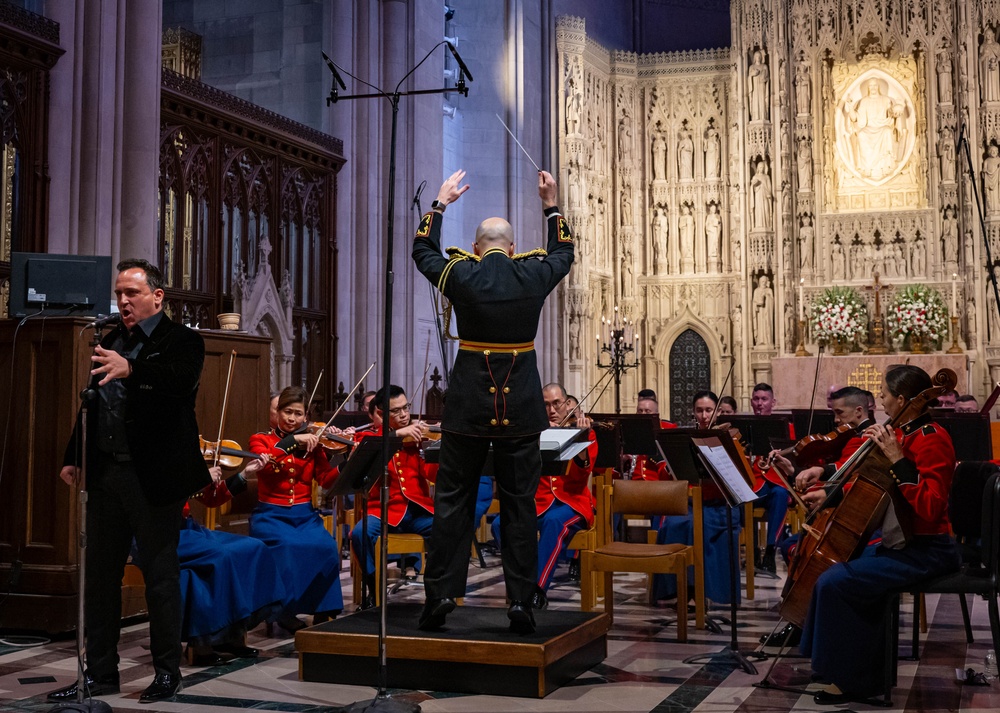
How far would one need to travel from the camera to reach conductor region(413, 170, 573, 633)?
444cm

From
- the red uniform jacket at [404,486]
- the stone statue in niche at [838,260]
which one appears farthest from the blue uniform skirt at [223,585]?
the stone statue in niche at [838,260]

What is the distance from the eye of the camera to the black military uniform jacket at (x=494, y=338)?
4.42 m

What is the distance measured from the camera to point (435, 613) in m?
4.58

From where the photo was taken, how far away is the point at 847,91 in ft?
60.5

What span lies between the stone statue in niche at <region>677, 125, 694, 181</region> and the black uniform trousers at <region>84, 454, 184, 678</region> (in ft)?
53.6

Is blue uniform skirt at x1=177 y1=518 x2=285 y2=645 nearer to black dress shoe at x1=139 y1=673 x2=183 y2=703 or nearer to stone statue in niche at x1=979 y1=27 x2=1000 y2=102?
black dress shoe at x1=139 y1=673 x2=183 y2=703

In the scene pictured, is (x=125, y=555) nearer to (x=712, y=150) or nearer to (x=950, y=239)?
(x=950, y=239)

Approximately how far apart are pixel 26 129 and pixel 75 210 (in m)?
0.81

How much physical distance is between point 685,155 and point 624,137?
1.17 metres

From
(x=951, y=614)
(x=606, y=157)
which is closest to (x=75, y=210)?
(x=951, y=614)

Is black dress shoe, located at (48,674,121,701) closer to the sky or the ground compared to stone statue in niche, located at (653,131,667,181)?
closer to the ground

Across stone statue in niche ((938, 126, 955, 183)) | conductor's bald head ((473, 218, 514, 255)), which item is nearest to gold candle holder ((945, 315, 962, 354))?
stone statue in niche ((938, 126, 955, 183))

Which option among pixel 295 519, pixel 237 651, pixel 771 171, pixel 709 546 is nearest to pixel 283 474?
pixel 295 519

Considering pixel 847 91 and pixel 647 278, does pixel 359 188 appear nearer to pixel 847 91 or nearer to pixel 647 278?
pixel 647 278
